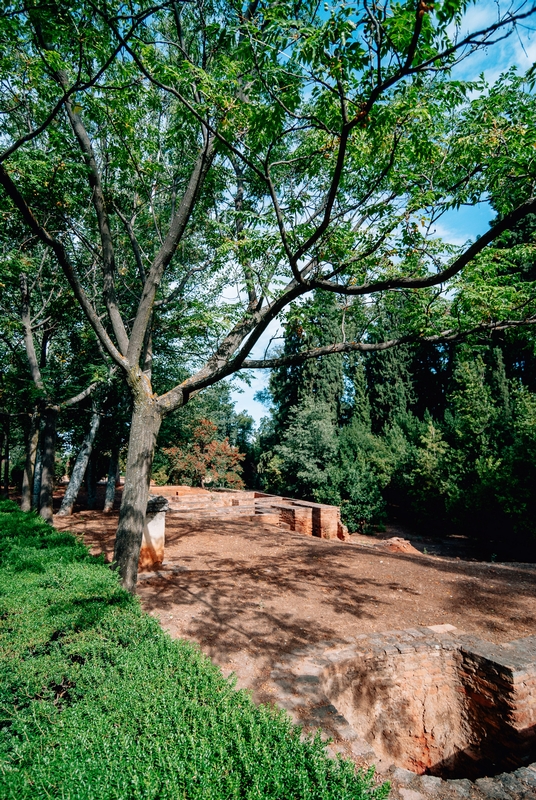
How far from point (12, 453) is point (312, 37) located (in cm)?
4337

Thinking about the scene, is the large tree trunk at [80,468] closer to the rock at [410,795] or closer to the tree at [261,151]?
the tree at [261,151]

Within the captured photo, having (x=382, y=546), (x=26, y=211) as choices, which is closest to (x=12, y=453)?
(x=382, y=546)

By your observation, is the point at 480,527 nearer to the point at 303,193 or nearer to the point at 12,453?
the point at 303,193

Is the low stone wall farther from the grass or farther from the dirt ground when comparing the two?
the grass

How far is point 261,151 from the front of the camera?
18.0 feet

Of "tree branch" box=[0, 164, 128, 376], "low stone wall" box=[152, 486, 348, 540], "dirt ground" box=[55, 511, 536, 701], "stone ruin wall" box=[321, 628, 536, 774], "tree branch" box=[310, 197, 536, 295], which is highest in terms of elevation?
"tree branch" box=[0, 164, 128, 376]

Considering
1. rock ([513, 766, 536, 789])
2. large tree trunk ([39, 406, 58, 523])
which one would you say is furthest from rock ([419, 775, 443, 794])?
large tree trunk ([39, 406, 58, 523])

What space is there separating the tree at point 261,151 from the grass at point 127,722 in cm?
193

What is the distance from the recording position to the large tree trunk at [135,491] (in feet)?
16.1

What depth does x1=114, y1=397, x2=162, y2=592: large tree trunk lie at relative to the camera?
4.89 metres

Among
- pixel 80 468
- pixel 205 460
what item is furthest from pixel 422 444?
pixel 80 468

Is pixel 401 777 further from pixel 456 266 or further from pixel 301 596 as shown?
pixel 456 266

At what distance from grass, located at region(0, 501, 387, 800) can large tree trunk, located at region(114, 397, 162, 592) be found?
1.43 meters

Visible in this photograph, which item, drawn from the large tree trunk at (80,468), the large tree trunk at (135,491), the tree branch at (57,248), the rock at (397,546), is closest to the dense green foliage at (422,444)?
the large tree trunk at (135,491)
